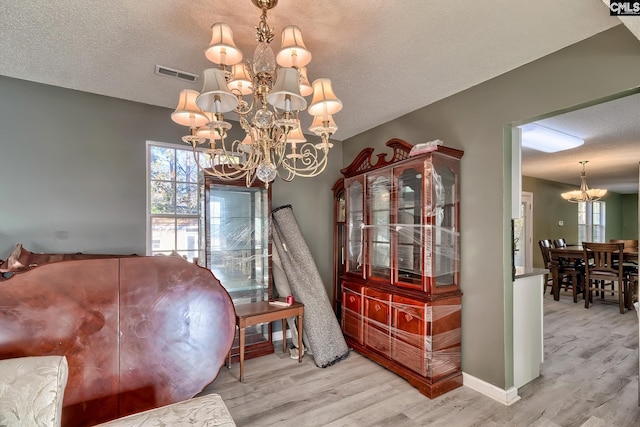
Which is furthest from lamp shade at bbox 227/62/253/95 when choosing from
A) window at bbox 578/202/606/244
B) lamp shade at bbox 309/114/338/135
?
window at bbox 578/202/606/244

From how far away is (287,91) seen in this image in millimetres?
1445

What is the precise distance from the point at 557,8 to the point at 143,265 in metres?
3.06

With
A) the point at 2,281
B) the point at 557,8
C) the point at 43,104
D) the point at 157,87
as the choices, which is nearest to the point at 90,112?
the point at 43,104

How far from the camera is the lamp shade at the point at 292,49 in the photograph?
1.53 metres

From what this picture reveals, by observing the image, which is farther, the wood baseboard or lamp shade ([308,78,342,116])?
the wood baseboard

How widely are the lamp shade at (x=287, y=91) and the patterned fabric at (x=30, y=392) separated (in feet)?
5.36

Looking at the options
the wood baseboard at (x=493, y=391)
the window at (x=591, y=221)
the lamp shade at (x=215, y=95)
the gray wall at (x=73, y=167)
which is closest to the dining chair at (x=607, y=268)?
the wood baseboard at (x=493, y=391)

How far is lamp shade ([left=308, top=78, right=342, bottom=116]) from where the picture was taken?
5.59ft

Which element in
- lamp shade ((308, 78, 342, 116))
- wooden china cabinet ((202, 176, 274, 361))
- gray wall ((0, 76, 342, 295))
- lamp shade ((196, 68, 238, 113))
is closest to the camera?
lamp shade ((196, 68, 238, 113))

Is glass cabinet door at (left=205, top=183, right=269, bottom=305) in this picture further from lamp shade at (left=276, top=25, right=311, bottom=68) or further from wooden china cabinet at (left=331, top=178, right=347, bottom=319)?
lamp shade at (left=276, top=25, right=311, bottom=68)

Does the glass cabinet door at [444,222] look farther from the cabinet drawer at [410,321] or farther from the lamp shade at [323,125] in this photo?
the lamp shade at [323,125]

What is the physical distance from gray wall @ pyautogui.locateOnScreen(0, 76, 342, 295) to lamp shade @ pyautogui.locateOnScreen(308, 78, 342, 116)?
7.00 ft

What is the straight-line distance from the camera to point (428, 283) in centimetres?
261

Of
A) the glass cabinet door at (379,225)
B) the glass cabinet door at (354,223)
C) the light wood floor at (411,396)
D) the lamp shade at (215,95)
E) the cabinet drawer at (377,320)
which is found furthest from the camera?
the glass cabinet door at (354,223)
